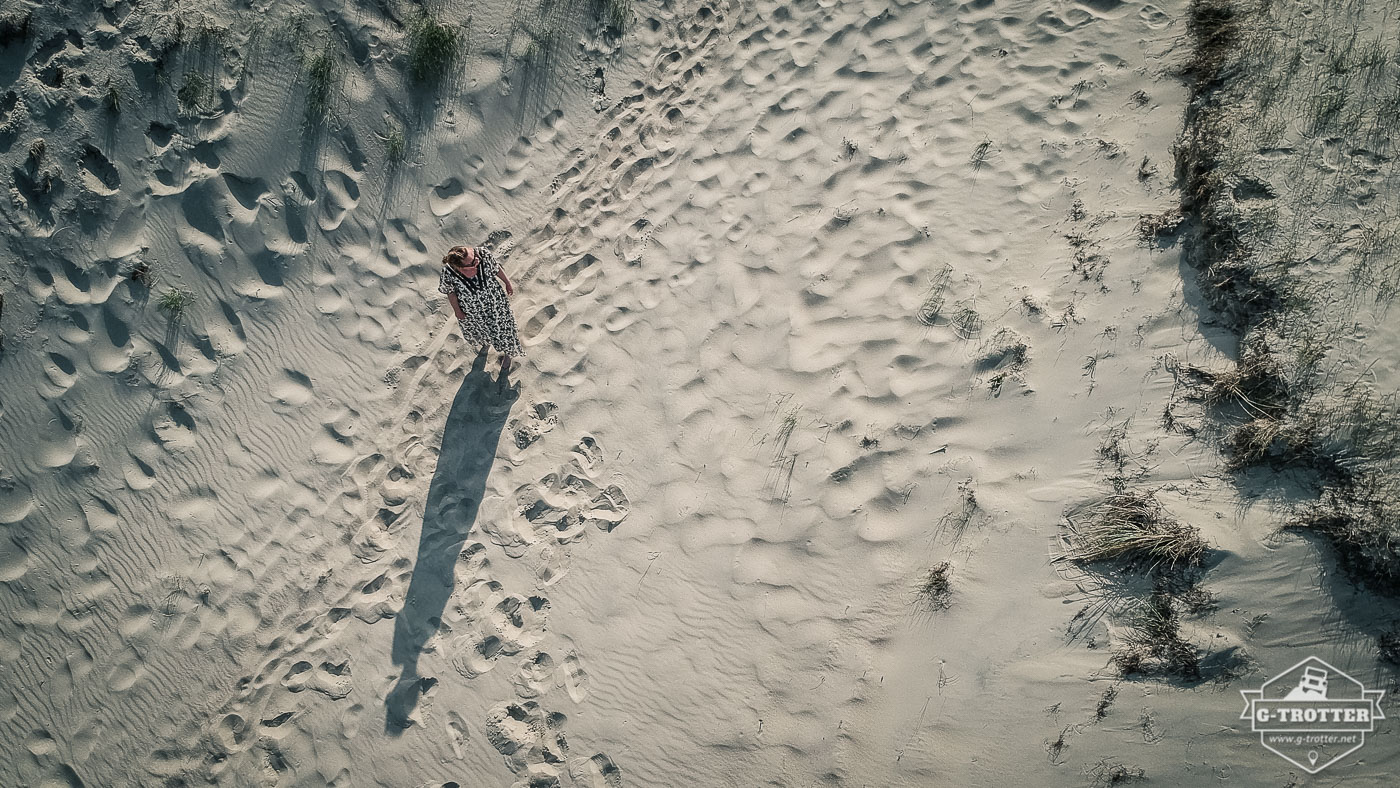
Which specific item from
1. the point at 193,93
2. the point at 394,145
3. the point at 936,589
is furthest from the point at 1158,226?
the point at 193,93

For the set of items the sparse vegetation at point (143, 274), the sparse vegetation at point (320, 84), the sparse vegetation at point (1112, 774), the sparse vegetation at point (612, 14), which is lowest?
the sparse vegetation at point (1112, 774)

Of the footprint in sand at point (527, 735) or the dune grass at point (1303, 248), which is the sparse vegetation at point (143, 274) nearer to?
the footprint in sand at point (527, 735)

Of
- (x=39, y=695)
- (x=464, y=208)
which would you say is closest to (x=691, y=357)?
(x=464, y=208)

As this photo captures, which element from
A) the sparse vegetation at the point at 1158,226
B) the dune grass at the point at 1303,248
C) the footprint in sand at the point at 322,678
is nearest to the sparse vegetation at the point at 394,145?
the footprint in sand at the point at 322,678

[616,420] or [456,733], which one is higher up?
[616,420]

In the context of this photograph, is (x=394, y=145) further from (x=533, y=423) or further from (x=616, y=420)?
(x=616, y=420)

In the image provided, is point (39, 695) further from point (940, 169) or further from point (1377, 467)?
point (1377, 467)
